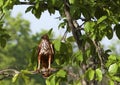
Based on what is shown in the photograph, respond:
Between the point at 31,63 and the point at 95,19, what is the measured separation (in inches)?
41.7

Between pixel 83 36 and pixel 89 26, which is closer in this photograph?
pixel 89 26

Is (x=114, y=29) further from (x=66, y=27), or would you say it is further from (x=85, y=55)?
(x=66, y=27)

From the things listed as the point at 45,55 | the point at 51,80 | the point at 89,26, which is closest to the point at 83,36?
the point at 89,26

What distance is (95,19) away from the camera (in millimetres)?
5984

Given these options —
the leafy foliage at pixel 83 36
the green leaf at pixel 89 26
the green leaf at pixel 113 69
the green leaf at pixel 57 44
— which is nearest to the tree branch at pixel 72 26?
the leafy foliage at pixel 83 36

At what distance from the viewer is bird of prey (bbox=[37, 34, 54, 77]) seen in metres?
5.64

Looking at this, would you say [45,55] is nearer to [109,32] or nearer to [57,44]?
[57,44]

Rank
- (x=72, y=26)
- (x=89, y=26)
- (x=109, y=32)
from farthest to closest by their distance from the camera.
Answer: (x=72, y=26)
(x=109, y=32)
(x=89, y=26)

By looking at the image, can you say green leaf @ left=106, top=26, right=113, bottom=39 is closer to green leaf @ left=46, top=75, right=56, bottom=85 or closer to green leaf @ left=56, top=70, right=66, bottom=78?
green leaf @ left=56, top=70, right=66, bottom=78

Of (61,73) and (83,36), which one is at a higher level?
(83,36)

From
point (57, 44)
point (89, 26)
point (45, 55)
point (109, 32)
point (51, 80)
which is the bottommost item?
point (51, 80)

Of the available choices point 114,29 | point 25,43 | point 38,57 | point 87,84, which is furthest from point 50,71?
point 25,43

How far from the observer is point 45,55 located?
5723 millimetres

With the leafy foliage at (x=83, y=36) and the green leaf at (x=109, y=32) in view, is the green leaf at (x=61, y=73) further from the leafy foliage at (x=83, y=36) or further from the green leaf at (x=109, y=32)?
the green leaf at (x=109, y=32)
